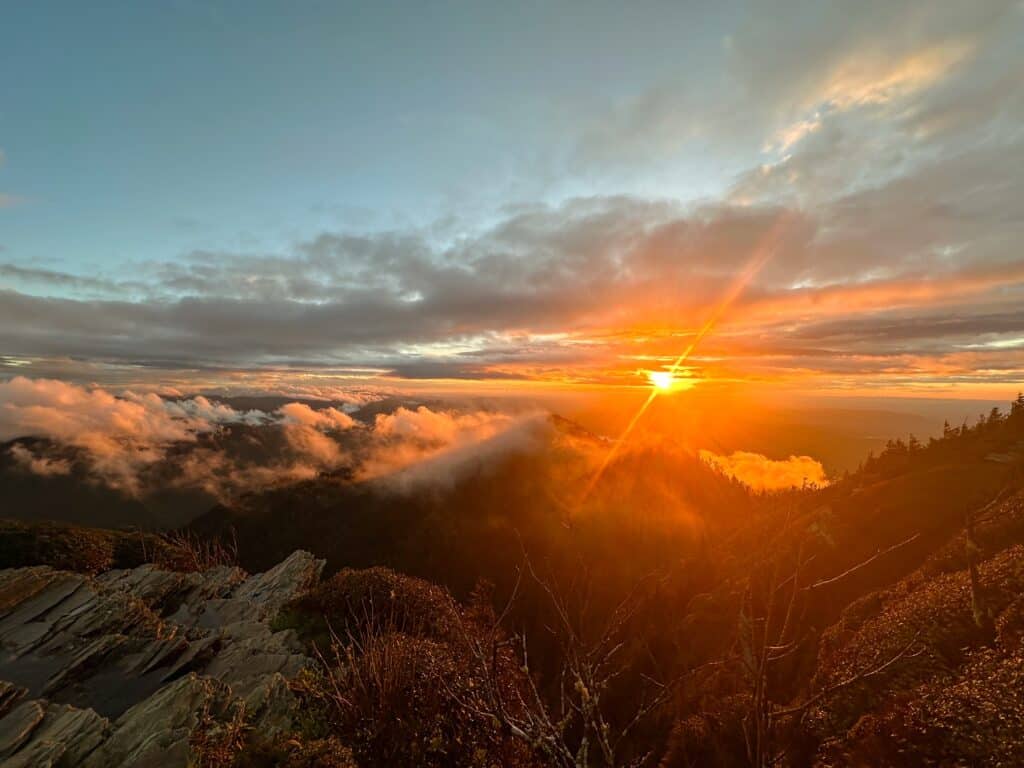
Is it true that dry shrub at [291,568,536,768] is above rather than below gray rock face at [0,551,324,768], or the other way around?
above

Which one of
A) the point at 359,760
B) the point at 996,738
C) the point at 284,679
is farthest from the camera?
the point at 996,738

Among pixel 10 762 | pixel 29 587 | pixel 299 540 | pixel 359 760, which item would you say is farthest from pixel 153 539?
pixel 299 540

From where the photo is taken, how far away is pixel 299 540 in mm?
196625

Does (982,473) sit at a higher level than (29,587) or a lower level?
lower

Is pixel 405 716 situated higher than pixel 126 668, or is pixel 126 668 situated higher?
pixel 405 716

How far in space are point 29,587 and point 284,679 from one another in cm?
2412

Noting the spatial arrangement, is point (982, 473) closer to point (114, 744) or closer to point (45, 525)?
point (114, 744)

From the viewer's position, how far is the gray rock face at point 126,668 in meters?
18.0

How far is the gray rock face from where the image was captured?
17984 millimetres

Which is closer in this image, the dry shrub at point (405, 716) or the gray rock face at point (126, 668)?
the dry shrub at point (405, 716)

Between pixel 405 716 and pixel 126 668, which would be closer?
pixel 405 716

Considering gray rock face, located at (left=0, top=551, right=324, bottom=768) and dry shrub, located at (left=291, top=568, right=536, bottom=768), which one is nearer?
dry shrub, located at (left=291, top=568, right=536, bottom=768)

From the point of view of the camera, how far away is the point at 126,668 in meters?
25.6

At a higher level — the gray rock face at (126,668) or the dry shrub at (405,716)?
the dry shrub at (405,716)
